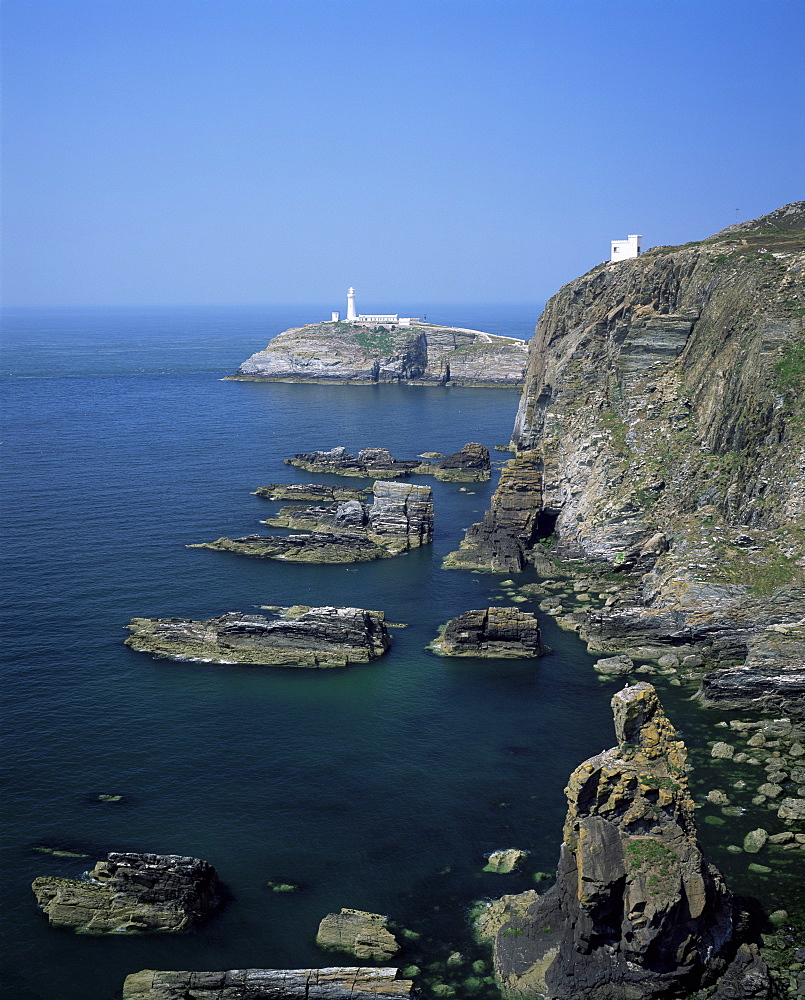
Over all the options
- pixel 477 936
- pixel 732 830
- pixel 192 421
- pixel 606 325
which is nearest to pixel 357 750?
pixel 477 936

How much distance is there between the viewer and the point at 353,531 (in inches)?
3907

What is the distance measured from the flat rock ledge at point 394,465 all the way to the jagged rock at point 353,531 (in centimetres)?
2739

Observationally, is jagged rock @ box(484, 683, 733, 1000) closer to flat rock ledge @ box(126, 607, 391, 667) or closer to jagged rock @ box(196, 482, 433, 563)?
flat rock ledge @ box(126, 607, 391, 667)

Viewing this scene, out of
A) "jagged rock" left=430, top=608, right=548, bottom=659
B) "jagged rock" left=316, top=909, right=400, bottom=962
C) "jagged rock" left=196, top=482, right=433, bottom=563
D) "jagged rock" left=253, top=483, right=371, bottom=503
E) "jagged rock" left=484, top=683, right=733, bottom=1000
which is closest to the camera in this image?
"jagged rock" left=484, top=683, right=733, bottom=1000

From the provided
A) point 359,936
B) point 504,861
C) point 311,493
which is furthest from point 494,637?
point 311,493

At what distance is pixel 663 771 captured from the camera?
3412cm

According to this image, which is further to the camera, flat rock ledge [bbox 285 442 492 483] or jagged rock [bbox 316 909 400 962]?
A: flat rock ledge [bbox 285 442 492 483]

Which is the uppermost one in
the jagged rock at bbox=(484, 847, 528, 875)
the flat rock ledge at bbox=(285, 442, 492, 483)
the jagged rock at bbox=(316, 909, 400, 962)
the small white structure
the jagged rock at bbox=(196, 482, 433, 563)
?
the small white structure

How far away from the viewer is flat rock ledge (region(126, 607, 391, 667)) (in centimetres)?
6681

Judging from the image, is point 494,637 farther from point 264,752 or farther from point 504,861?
point 504,861

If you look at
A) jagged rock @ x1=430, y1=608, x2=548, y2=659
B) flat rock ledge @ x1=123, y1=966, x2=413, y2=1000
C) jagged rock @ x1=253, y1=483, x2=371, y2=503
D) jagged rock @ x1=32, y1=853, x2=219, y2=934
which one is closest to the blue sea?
jagged rock @ x1=32, y1=853, x2=219, y2=934

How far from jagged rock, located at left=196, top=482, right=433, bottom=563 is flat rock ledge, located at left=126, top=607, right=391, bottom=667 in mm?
23287

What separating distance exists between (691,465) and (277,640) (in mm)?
40583

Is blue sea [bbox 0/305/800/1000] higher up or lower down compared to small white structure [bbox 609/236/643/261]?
lower down
